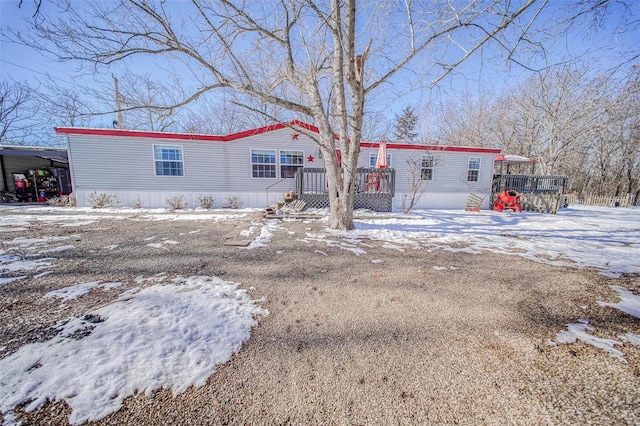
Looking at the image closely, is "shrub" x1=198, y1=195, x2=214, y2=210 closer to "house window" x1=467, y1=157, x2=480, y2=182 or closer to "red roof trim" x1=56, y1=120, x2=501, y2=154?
"red roof trim" x1=56, y1=120, x2=501, y2=154

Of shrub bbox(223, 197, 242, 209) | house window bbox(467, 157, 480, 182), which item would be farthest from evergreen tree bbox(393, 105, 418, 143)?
shrub bbox(223, 197, 242, 209)

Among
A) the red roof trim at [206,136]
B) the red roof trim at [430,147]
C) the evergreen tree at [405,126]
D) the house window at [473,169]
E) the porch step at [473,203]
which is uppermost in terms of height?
the evergreen tree at [405,126]

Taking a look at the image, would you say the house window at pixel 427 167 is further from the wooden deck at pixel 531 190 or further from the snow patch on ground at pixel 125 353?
the snow patch on ground at pixel 125 353

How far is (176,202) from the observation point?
10219 millimetres

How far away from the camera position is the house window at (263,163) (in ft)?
35.9

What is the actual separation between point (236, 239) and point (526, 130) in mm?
24616

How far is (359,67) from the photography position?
208 inches

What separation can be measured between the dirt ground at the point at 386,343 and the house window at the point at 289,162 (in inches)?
303

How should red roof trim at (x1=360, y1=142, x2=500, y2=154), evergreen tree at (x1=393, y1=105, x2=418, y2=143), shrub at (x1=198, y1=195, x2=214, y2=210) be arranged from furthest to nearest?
evergreen tree at (x1=393, y1=105, x2=418, y2=143) → red roof trim at (x1=360, y1=142, x2=500, y2=154) → shrub at (x1=198, y1=195, x2=214, y2=210)

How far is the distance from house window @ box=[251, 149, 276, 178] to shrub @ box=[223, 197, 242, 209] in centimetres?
144

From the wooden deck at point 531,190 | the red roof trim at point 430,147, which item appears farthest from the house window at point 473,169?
the wooden deck at point 531,190

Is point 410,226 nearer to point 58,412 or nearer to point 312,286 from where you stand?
point 312,286

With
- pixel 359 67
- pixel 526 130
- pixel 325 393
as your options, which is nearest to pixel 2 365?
pixel 325 393

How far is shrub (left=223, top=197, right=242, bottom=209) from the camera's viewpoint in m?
10.7
